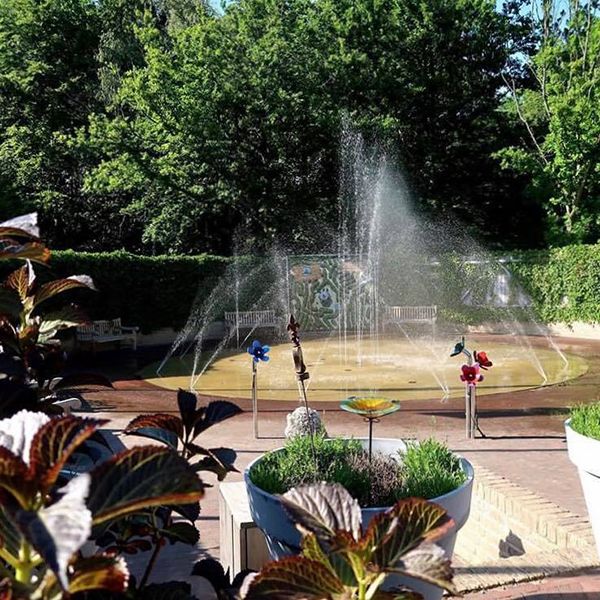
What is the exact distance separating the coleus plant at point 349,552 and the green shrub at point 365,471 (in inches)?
63.8

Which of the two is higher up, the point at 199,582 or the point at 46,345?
the point at 46,345

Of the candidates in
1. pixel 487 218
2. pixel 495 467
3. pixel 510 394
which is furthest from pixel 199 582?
pixel 487 218

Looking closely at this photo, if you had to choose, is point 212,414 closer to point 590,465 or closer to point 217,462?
point 217,462

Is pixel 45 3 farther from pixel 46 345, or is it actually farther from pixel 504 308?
pixel 46 345

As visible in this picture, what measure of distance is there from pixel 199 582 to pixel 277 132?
761 inches

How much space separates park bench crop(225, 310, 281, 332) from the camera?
17.5 metres

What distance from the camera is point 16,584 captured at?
2.67ft

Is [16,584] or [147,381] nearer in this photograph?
[16,584]

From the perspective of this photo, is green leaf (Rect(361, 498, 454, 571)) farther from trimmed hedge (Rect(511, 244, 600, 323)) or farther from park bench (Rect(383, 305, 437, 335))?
trimmed hedge (Rect(511, 244, 600, 323))

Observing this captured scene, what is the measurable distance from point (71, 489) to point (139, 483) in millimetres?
140

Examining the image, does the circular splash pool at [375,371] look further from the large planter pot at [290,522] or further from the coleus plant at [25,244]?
the coleus plant at [25,244]

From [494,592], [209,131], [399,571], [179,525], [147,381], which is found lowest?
[147,381]

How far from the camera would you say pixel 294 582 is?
3.25 feet

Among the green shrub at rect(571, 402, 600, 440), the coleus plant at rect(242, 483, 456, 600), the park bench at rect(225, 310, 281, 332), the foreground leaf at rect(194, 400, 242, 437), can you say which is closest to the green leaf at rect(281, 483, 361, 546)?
the coleus plant at rect(242, 483, 456, 600)
